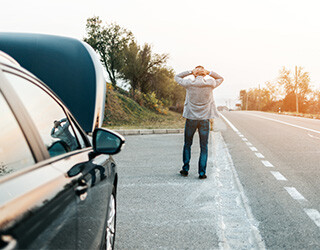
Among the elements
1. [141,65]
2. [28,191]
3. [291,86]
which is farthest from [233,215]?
[291,86]

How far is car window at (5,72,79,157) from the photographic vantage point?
2018 millimetres

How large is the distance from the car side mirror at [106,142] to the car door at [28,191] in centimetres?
60

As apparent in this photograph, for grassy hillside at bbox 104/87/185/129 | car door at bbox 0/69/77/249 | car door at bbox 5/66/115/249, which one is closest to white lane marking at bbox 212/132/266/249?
car door at bbox 5/66/115/249

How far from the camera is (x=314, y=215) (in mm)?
4848

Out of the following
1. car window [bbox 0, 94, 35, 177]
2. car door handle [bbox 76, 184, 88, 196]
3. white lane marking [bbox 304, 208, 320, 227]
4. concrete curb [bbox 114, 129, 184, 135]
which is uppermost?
car window [bbox 0, 94, 35, 177]

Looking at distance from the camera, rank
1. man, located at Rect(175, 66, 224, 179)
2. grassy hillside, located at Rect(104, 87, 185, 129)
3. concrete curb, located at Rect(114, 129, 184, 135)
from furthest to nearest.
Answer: grassy hillside, located at Rect(104, 87, 185, 129) < concrete curb, located at Rect(114, 129, 184, 135) < man, located at Rect(175, 66, 224, 179)

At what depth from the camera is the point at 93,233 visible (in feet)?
8.07

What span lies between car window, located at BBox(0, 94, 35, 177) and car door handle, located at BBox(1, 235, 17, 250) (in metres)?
0.60

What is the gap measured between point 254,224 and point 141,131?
42.7 feet

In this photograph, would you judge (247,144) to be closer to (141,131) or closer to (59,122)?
(141,131)

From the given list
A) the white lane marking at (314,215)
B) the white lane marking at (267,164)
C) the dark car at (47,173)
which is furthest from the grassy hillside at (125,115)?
the dark car at (47,173)

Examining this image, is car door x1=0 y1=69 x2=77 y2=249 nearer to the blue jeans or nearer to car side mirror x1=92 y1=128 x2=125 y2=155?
car side mirror x1=92 y1=128 x2=125 y2=155

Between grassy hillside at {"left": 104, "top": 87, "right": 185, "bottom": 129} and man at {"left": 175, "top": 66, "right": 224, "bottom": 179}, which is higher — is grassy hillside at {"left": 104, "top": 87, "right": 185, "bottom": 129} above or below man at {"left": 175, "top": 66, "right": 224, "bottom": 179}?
below

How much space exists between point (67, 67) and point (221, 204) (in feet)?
8.60
